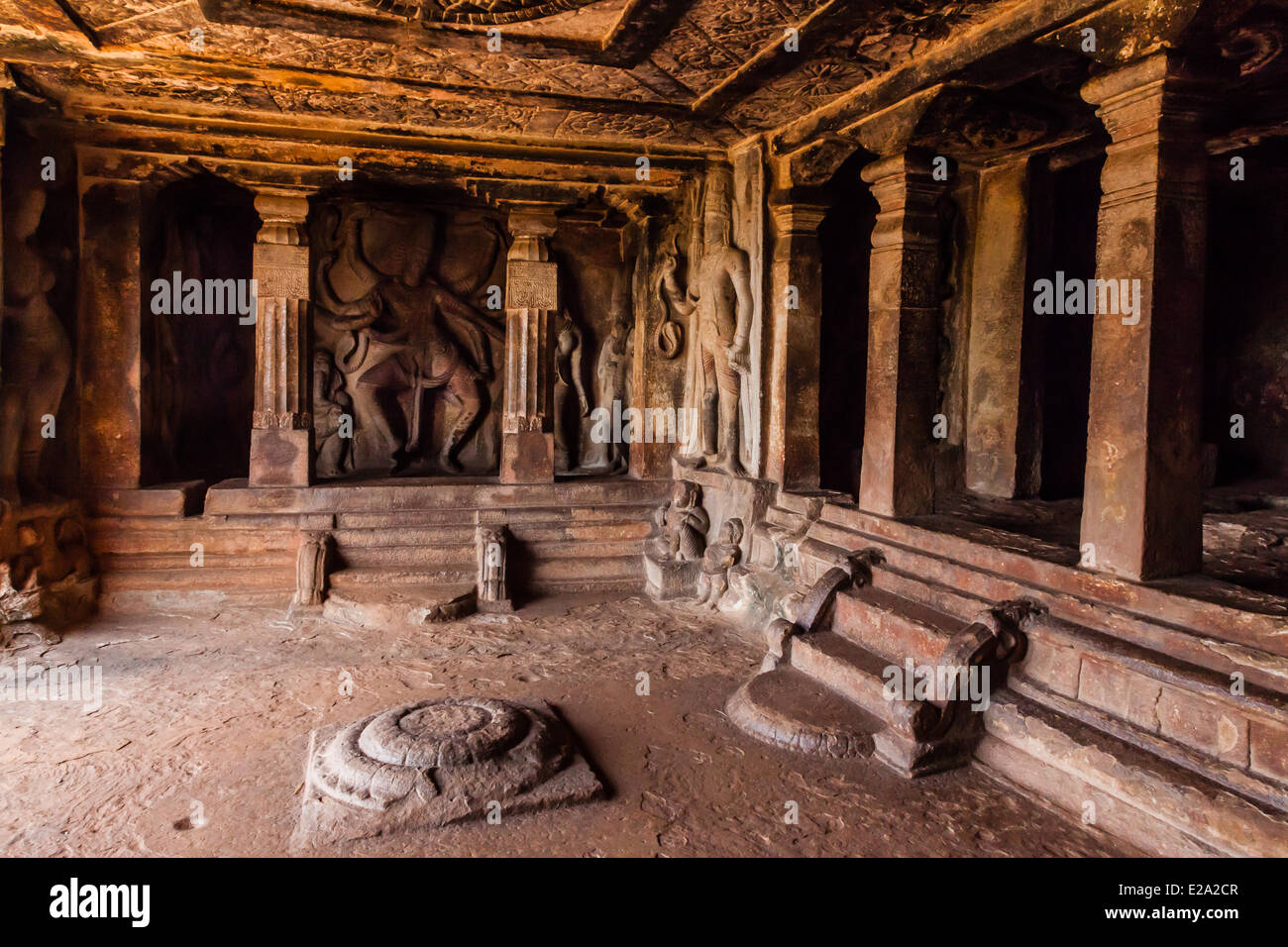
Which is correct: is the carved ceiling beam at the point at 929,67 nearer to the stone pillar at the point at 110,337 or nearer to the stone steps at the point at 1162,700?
the stone steps at the point at 1162,700

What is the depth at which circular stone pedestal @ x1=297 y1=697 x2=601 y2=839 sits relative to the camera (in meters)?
3.54

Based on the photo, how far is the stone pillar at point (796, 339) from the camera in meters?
6.77

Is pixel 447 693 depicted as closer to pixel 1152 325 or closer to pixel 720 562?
pixel 720 562

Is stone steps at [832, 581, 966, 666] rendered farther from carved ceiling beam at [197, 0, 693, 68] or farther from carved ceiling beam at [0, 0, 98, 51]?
carved ceiling beam at [0, 0, 98, 51]

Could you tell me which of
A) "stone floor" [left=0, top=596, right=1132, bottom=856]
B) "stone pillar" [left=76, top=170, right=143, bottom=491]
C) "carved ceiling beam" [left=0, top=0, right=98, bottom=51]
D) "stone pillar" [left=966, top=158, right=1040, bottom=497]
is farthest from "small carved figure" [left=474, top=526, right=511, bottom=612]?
"carved ceiling beam" [left=0, top=0, right=98, bottom=51]

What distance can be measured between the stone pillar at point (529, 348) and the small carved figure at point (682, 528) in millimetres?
1235

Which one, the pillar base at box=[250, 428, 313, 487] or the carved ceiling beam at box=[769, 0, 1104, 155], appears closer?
the carved ceiling beam at box=[769, 0, 1104, 155]

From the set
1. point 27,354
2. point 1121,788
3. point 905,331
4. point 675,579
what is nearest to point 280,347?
point 27,354

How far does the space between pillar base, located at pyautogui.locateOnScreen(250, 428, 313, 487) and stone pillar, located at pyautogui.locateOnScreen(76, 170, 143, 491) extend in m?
0.92

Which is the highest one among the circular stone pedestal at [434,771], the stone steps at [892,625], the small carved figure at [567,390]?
the small carved figure at [567,390]

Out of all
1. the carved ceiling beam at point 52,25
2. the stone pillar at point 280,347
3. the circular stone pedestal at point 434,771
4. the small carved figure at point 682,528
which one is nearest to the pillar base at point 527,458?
the small carved figure at point 682,528

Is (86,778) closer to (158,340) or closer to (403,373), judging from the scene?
(158,340)

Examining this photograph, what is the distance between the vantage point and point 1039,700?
158 inches

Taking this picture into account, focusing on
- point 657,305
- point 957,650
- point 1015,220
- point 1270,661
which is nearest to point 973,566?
point 957,650
